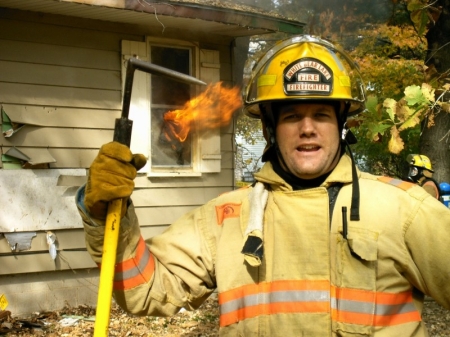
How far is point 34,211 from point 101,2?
7.29 ft

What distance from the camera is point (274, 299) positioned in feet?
7.66

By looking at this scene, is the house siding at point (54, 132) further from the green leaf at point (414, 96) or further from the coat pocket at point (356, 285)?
the coat pocket at point (356, 285)

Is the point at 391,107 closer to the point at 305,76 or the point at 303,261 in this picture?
the point at 305,76

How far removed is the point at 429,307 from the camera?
286 inches

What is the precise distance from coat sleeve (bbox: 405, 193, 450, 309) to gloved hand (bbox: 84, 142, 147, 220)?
3.56ft

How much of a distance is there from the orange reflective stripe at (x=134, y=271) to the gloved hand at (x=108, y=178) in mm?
233

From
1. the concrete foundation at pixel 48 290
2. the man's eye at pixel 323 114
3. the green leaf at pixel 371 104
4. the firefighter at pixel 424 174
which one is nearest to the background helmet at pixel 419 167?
the firefighter at pixel 424 174

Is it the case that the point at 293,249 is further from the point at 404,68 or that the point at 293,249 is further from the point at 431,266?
the point at 404,68

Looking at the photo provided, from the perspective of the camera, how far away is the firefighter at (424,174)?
7.29 metres

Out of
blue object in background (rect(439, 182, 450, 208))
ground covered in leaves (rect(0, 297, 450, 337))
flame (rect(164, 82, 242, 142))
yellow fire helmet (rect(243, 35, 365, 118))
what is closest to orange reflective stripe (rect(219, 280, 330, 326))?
yellow fire helmet (rect(243, 35, 365, 118))

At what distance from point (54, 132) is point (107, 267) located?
14.2ft

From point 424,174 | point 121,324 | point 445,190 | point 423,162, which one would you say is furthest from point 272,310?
point 445,190

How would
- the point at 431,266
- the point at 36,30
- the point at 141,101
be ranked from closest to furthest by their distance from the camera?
the point at 431,266 → the point at 36,30 → the point at 141,101

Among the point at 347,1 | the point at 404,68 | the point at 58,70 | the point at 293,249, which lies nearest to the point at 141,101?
the point at 58,70
